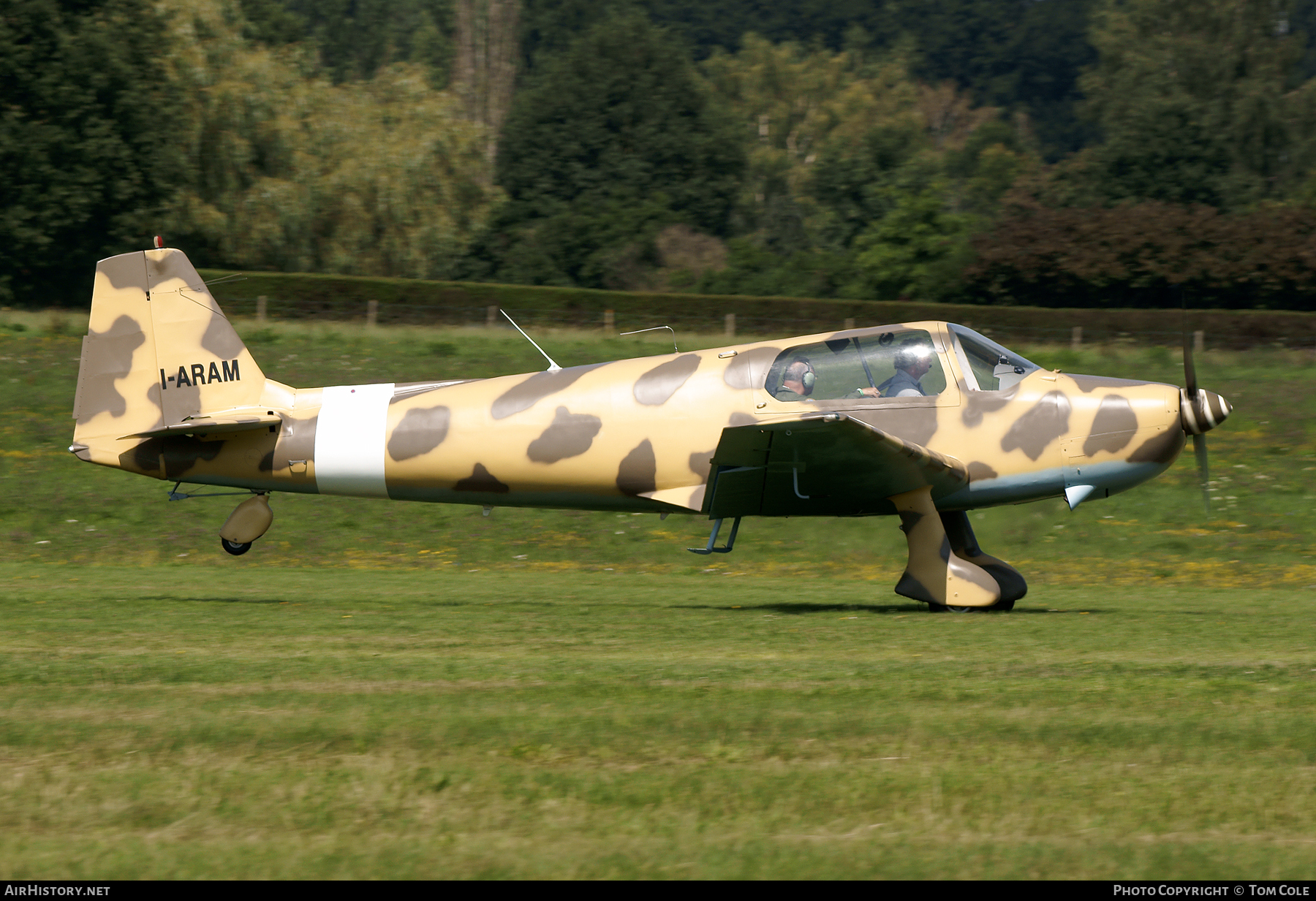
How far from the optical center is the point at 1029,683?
7.83 m

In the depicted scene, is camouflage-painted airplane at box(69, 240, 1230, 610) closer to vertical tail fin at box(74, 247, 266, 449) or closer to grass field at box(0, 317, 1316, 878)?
vertical tail fin at box(74, 247, 266, 449)

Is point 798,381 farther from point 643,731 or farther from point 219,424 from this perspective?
point 643,731

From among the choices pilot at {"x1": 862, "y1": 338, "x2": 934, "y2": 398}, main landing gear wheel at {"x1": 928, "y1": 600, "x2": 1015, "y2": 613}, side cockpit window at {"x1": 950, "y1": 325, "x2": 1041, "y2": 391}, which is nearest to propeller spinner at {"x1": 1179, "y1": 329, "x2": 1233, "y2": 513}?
side cockpit window at {"x1": 950, "y1": 325, "x2": 1041, "y2": 391}

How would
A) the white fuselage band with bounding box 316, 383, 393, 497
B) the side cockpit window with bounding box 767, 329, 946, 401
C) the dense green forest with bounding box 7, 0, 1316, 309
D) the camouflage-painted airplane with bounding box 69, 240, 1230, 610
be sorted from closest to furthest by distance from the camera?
the camouflage-painted airplane with bounding box 69, 240, 1230, 610 < the side cockpit window with bounding box 767, 329, 946, 401 < the white fuselage band with bounding box 316, 383, 393, 497 < the dense green forest with bounding box 7, 0, 1316, 309

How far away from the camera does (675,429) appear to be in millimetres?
12602

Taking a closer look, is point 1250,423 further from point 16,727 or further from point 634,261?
point 634,261

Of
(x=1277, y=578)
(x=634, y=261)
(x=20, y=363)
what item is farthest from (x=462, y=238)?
(x=1277, y=578)

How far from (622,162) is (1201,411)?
6449 cm

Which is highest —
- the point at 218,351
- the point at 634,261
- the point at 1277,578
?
the point at 634,261

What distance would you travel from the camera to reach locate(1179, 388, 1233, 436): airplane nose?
475 inches

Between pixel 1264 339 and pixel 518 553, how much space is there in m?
22.3

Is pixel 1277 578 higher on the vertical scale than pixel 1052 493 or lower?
lower

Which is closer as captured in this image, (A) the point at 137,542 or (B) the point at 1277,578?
(B) the point at 1277,578

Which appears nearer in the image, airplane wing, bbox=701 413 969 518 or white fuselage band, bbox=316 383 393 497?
airplane wing, bbox=701 413 969 518
